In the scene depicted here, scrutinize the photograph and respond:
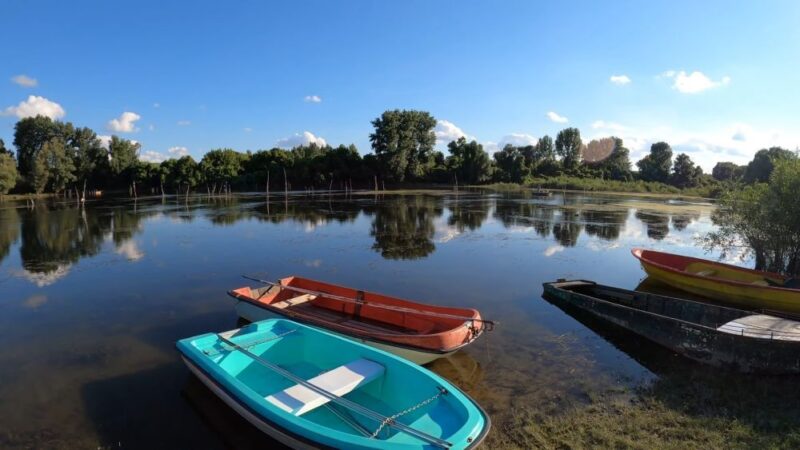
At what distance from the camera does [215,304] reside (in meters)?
12.4

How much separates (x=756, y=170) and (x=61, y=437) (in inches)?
3141

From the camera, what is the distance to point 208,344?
7.27 metres

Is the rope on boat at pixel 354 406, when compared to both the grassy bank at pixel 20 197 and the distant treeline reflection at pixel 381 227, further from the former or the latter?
the grassy bank at pixel 20 197

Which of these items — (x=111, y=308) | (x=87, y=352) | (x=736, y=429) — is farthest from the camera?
(x=111, y=308)

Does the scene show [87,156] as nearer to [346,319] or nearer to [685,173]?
[346,319]

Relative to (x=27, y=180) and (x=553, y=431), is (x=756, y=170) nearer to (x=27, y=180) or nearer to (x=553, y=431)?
(x=553, y=431)

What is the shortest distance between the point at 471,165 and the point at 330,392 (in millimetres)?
84978

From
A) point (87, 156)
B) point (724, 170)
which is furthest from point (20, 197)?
point (724, 170)

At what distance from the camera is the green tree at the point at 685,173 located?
8512 centimetres

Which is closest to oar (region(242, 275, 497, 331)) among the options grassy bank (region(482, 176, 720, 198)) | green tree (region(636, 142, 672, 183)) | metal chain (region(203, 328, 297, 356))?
metal chain (region(203, 328, 297, 356))

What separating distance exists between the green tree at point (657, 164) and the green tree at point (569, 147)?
12722mm

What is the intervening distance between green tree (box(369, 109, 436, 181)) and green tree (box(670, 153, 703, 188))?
46.8m

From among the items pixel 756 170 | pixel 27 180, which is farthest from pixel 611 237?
pixel 27 180

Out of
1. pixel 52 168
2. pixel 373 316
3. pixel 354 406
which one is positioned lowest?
pixel 373 316
